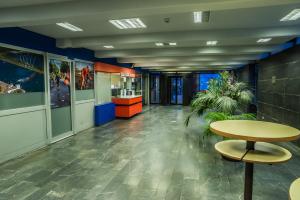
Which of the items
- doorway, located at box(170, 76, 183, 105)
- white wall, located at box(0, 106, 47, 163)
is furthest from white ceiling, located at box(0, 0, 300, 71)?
doorway, located at box(170, 76, 183, 105)

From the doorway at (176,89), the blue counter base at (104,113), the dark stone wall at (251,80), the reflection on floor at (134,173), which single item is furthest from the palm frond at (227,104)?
the doorway at (176,89)

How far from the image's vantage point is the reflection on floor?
10.0ft

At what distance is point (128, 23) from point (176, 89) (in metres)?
12.3

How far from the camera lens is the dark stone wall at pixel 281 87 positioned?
17.6 ft

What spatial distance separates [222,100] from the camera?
179 inches

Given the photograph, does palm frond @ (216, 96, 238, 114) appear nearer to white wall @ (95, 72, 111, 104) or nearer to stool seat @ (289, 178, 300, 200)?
stool seat @ (289, 178, 300, 200)

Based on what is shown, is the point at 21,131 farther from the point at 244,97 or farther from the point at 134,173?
the point at 244,97

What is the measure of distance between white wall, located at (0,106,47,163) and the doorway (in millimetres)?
11846

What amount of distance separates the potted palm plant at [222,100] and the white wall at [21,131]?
12.5 ft

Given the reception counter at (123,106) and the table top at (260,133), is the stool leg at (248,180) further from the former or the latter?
the reception counter at (123,106)

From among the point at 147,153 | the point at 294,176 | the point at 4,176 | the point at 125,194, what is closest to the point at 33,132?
the point at 4,176

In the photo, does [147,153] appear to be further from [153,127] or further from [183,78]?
[183,78]

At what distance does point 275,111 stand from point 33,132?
7098 millimetres

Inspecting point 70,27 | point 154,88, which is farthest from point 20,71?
point 154,88
